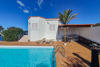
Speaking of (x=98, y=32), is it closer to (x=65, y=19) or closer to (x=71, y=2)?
(x=65, y=19)

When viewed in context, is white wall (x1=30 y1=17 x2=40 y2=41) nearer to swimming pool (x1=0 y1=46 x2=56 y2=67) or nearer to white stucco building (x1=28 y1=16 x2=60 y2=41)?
white stucco building (x1=28 y1=16 x2=60 y2=41)

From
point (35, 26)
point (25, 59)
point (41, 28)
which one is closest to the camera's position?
point (25, 59)

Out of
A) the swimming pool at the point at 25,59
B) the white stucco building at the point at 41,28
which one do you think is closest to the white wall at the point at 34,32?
the white stucco building at the point at 41,28

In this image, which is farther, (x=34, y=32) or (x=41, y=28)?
(x=41, y=28)

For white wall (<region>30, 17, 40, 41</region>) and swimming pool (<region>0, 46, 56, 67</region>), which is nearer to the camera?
swimming pool (<region>0, 46, 56, 67</region>)

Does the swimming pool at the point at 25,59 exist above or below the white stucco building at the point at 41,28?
below

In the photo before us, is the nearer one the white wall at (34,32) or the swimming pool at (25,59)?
the swimming pool at (25,59)

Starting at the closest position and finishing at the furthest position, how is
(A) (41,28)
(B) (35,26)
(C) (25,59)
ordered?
(C) (25,59) → (B) (35,26) → (A) (41,28)

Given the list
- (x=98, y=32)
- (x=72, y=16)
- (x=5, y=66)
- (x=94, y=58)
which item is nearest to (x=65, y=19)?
(x=72, y=16)

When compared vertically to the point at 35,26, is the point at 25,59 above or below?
below

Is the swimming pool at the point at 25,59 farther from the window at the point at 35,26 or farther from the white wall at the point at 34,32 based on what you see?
the window at the point at 35,26

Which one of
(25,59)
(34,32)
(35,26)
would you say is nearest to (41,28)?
(35,26)

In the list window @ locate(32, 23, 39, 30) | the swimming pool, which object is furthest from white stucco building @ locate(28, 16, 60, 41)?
the swimming pool

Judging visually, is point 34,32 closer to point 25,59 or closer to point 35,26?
point 35,26
